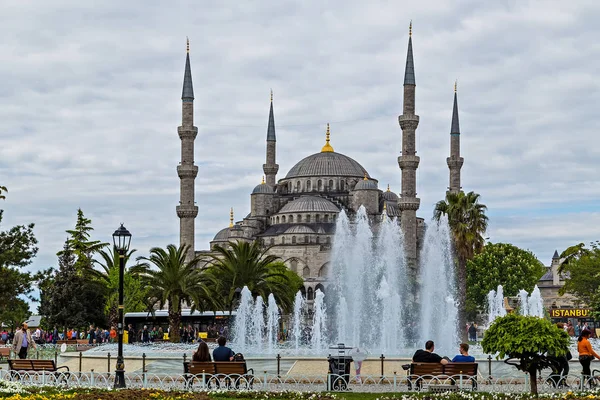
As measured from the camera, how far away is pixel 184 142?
61469 millimetres

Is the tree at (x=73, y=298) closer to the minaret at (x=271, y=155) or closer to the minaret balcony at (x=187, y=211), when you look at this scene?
the minaret balcony at (x=187, y=211)

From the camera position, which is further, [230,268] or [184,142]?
[184,142]

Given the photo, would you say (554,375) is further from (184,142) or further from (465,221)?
(184,142)

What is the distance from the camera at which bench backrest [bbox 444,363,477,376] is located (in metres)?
14.8

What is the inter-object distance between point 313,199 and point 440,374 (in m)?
67.4

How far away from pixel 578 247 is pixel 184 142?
27227mm

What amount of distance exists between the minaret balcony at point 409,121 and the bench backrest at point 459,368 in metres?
45.2

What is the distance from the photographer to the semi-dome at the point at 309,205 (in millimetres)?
80625

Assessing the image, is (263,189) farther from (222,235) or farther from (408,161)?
(408,161)

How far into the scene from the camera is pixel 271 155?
84188 mm

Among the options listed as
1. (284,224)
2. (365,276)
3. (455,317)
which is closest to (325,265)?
(284,224)

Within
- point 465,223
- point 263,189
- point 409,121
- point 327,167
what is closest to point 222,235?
point 263,189

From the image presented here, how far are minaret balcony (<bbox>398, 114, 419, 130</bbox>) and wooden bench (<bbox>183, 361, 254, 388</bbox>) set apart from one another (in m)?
45.0

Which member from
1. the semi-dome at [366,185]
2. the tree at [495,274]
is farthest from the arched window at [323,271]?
the tree at [495,274]
